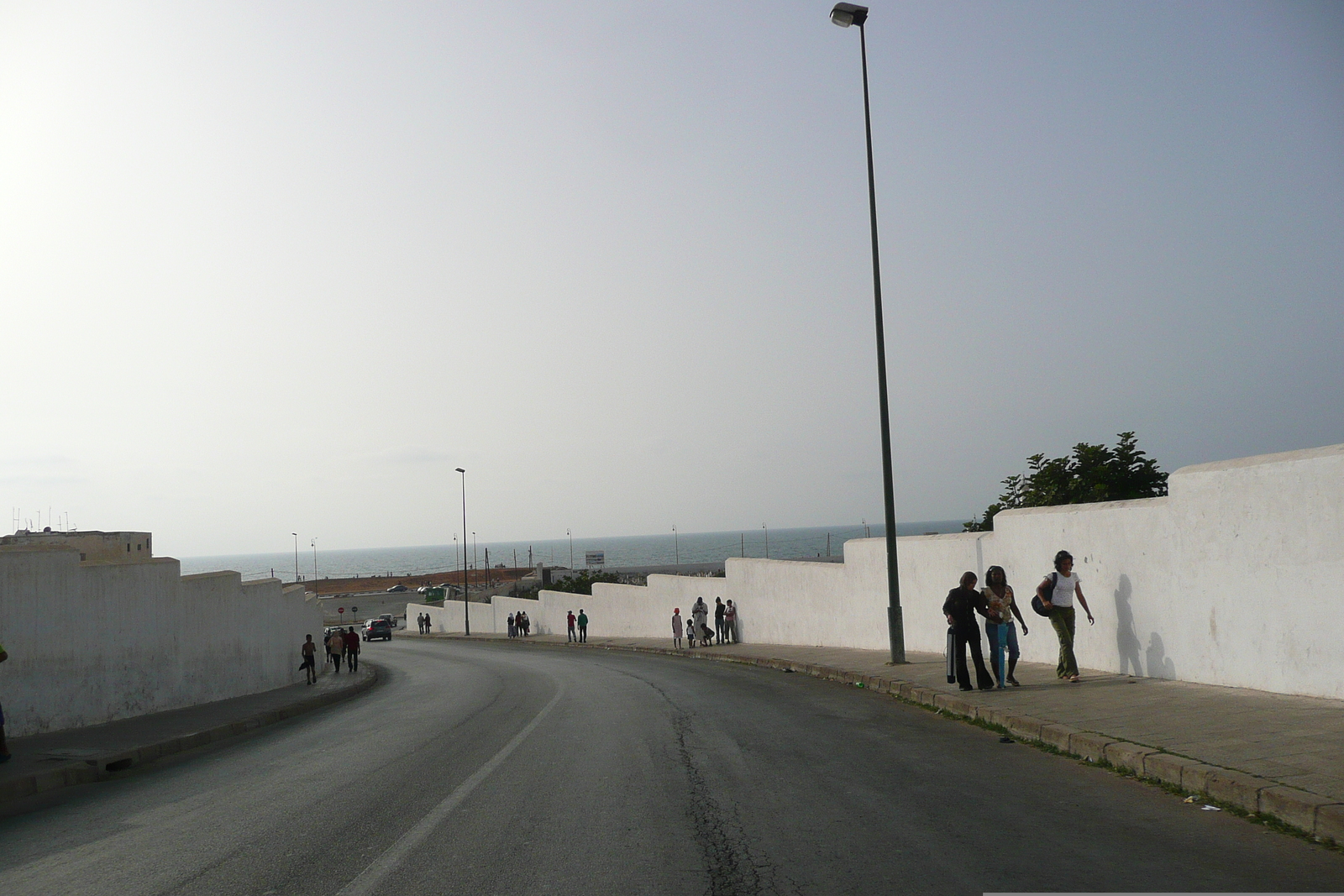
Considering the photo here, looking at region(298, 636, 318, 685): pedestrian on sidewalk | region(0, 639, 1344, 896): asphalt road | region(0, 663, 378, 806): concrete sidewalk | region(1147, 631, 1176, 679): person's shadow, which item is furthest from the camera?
region(298, 636, 318, 685): pedestrian on sidewalk

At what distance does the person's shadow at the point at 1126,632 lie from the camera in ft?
43.7

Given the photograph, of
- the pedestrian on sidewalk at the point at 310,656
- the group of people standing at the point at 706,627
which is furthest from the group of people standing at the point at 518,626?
the pedestrian on sidewalk at the point at 310,656

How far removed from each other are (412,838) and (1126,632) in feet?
33.9

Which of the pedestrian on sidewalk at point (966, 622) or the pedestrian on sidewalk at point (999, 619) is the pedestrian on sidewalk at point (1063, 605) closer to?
the pedestrian on sidewalk at point (999, 619)

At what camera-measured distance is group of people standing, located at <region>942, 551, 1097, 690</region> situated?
13.3 metres

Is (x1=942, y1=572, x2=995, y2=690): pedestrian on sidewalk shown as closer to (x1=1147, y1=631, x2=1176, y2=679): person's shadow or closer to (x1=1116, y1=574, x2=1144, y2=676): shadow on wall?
(x1=1116, y1=574, x2=1144, y2=676): shadow on wall

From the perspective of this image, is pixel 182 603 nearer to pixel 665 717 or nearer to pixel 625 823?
pixel 665 717

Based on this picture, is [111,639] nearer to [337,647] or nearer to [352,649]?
[352,649]

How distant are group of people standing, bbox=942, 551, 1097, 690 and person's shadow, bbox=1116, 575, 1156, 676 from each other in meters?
0.39

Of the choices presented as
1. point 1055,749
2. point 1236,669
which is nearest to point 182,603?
point 1055,749

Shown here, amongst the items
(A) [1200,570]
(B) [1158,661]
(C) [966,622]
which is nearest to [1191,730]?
(A) [1200,570]

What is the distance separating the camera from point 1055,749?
385 inches

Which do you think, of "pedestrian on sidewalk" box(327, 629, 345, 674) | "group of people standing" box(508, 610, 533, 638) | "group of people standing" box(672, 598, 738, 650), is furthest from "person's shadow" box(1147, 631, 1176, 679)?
"group of people standing" box(508, 610, 533, 638)

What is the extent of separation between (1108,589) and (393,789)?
9874 mm
